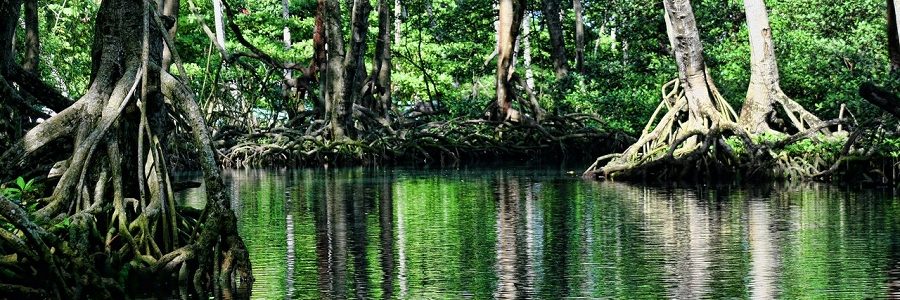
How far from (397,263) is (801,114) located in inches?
445

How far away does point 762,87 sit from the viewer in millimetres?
20953

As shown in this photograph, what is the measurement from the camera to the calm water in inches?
344

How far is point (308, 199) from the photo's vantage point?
17516mm

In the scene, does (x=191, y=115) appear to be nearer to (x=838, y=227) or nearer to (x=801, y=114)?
(x=838, y=227)

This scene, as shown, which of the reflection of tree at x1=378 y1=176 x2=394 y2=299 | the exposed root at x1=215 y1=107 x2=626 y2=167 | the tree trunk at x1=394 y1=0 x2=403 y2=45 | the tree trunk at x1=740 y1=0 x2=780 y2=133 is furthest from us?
the tree trunk at x1=394 y1=0 x2=403 y2=45

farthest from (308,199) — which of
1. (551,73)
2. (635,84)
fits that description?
(551,73)

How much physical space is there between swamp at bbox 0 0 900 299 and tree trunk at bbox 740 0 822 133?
0.03 m

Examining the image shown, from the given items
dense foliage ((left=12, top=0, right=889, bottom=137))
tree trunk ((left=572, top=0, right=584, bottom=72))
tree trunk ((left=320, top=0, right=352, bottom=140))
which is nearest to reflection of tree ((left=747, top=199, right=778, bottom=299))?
dense foliage ((left=12, top=0, right=889, bottom=137))

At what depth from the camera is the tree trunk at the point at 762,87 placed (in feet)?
67.4

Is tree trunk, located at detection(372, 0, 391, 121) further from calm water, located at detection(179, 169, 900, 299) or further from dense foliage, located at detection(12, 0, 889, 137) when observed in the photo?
calm water, located at detection(179, 169, 900, 299)

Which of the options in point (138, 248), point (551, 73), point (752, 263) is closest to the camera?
point (138, 248)

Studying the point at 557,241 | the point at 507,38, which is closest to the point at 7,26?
the point at 557,241

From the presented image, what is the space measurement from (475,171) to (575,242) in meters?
13.8

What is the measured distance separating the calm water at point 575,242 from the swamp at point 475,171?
0.05m
